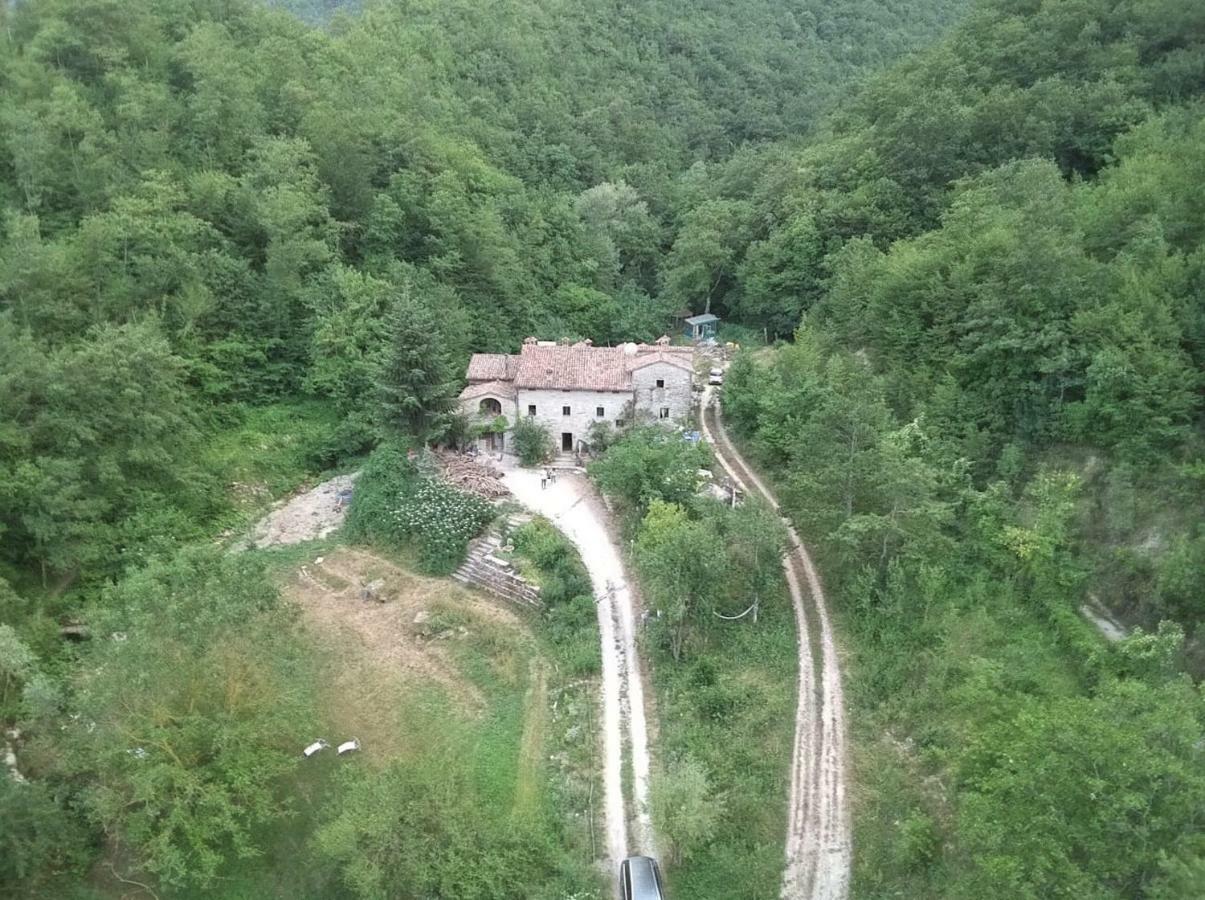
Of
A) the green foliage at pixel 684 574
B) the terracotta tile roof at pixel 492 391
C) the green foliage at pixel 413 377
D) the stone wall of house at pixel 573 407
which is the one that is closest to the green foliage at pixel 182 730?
the green foliage at pixel 684 574

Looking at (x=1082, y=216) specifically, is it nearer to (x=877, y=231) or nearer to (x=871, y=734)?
(x=877, y=231)

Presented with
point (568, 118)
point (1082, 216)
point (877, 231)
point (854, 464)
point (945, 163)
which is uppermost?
point (568, 118)

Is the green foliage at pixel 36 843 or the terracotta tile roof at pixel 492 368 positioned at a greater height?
the terracotta tile roof at pixel 492 368

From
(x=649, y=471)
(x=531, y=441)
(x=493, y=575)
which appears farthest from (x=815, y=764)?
(x=531, y=441)

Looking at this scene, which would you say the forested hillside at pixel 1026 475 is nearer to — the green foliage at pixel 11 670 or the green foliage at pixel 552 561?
the green foliage at pixel 552 561

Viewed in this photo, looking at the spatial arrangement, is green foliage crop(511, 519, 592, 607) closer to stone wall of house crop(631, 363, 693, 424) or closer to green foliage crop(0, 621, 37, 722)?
stone wall of house crop(631, 363, 693, 424)

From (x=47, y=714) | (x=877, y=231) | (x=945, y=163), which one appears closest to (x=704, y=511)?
(x=47, y=714)
